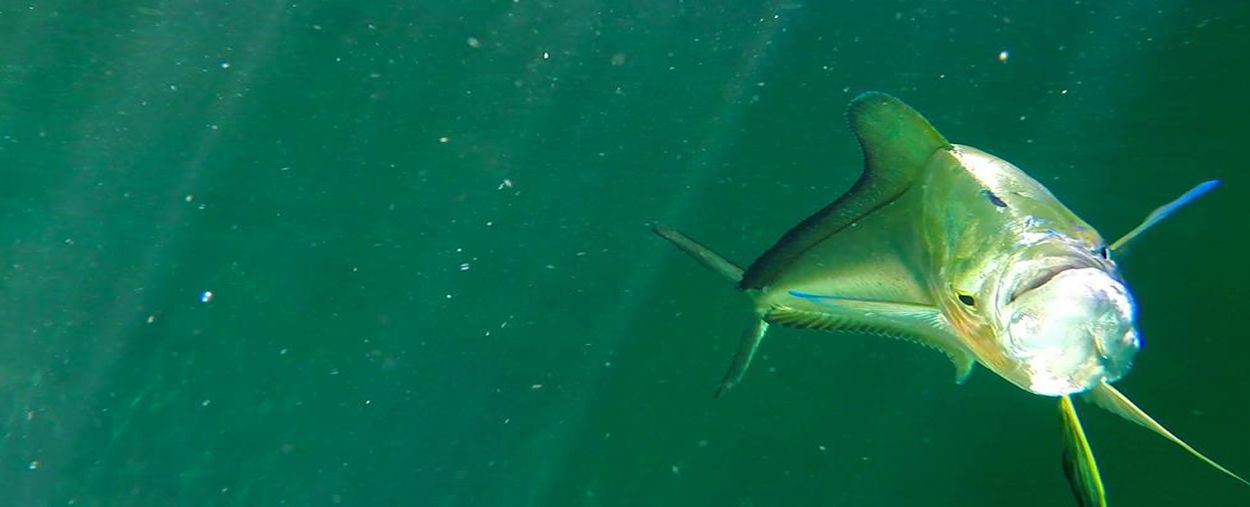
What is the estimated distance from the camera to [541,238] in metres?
18.1

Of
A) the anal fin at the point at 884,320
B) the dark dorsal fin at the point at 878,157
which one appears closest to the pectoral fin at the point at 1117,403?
the anal fin at the point at 884,320

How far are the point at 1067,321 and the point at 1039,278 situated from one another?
0.54 ft

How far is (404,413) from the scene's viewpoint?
1822cm

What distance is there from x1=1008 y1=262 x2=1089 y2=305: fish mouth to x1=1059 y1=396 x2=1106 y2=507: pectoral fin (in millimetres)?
338

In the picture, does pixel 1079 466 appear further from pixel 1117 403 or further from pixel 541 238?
pixel 541 238

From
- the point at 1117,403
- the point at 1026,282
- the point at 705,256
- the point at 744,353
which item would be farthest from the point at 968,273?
the point at 744,353

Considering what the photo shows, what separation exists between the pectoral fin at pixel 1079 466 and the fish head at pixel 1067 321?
9 cm

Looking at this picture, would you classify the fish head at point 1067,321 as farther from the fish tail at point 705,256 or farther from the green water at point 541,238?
the green water at point 541,238

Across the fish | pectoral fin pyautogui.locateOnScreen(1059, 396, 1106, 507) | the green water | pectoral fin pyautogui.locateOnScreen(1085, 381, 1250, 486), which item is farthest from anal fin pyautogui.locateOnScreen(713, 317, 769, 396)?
the green water

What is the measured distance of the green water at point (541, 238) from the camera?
12.8 meters

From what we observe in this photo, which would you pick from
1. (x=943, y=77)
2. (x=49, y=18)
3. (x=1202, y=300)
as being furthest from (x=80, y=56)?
(x=1202, y=300)

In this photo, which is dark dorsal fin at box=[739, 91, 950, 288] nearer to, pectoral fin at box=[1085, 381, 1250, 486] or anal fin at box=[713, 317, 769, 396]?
pectoral fin at box=[1085, 381, 1250, 486]

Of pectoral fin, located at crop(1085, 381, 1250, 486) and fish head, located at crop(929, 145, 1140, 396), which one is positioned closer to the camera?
fish head, located at crop(929, 145, 1140, 396)

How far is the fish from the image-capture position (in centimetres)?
207
